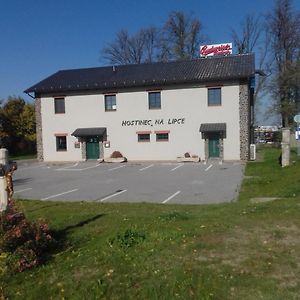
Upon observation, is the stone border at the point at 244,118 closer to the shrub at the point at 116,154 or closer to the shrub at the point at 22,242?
the shrub at the point at 116,154

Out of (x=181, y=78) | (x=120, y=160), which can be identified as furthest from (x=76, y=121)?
(x=181, y=78)

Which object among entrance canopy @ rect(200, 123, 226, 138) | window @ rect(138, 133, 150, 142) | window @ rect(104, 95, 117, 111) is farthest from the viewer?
window @ rect(104, 95, 117, 111)

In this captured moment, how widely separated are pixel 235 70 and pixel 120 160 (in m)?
10.9

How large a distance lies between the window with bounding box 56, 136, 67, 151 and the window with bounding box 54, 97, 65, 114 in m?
2.16

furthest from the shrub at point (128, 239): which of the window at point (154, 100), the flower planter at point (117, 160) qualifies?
the window at point (154, 100)

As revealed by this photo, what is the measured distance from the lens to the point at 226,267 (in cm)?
483

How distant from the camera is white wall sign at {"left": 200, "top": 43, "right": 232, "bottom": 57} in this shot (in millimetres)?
37188

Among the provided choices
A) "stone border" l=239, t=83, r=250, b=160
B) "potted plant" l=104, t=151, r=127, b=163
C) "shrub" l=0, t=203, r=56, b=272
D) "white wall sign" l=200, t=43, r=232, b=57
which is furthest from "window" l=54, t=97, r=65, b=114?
"shrub" l=0, t=203, r=56, b=272

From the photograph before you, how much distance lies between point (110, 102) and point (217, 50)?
514 inches

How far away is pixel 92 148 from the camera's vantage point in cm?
3153

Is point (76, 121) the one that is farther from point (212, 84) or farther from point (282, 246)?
point (282, 246)

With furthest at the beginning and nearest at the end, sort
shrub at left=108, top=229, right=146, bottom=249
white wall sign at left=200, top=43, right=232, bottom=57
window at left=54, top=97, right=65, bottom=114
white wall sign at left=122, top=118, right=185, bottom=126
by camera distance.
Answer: white wall sign at left=200, top=43, right=232, bottom=57 < window at left=54, top=97, right=65, bottom=114 < white wall sign at left=122, top=118, right=185, bottom=126 < shrub at left=108, top=229, right=146, bottom=249

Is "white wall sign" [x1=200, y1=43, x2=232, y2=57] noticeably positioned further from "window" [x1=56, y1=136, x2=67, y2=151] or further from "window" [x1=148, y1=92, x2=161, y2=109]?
"window" [x1=56, y1=136, x2=67, y2=151]

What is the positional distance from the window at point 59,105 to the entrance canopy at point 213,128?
38.7ft
